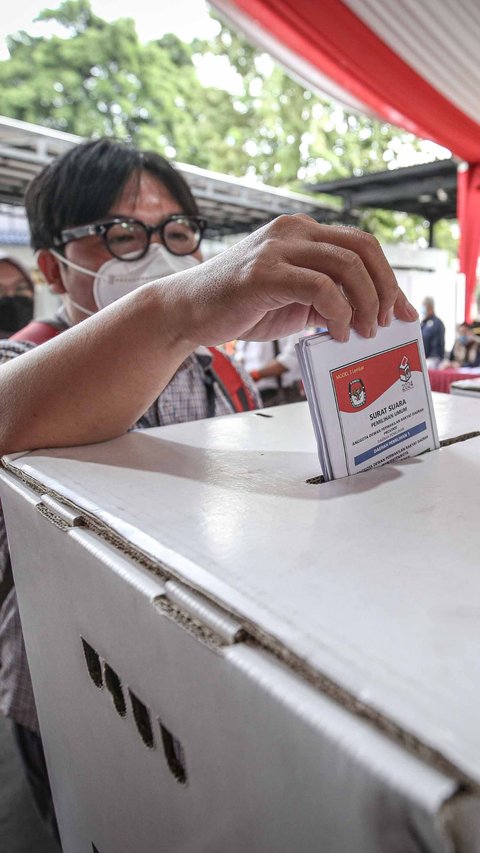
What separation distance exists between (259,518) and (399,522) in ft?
0.26

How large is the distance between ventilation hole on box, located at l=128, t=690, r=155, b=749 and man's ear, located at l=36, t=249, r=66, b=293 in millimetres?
786

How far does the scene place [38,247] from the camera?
0.95 metres

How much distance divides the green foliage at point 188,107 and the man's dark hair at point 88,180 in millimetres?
8123

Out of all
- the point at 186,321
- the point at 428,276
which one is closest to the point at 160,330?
the point at 186,321

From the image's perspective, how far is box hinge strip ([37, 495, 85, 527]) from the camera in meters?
0.35

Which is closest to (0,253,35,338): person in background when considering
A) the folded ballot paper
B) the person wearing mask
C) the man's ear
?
the man's ear

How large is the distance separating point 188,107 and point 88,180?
9.81 m

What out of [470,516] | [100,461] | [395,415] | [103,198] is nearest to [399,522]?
[470,516]

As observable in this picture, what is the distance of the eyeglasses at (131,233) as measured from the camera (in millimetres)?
869

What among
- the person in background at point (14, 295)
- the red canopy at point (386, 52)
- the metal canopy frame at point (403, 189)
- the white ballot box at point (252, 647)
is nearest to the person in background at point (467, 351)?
the red canopy at point (386, 52)

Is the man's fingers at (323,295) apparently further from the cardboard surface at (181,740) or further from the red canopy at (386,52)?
the red canopy at (386,52)

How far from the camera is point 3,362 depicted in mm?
769

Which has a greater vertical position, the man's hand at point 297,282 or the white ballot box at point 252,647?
the man's hand at point 297,282

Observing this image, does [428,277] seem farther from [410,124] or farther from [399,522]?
[399,522]
